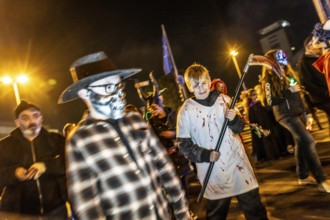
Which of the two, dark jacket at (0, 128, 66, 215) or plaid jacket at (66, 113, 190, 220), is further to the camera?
dark jacket at (0, 128, 66, 215)

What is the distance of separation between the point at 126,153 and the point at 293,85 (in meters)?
3.75

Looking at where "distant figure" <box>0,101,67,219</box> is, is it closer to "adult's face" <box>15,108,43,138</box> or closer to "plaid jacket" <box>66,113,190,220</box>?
"adult's face" <box>15,108,43,138</box>

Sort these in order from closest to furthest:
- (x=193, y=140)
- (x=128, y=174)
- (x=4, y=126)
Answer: (x=128, y=174), (x=193, y=140), (x=4, y=126)

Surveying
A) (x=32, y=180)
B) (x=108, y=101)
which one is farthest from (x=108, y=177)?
(x=32, y=180)

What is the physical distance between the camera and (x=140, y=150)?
8.39 ft

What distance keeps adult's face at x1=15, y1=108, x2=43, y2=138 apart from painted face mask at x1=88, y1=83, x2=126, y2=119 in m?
1.83

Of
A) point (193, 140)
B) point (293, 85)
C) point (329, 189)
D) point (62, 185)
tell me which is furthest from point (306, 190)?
point (62, 185)

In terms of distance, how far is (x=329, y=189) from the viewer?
5.05 m

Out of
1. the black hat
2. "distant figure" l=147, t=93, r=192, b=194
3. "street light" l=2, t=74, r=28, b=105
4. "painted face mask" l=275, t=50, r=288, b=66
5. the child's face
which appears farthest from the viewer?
"street light" l=2, t=74, r=28, b=105

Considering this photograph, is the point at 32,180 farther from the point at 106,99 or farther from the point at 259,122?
the point at 259,122

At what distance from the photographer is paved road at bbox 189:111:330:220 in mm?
4656

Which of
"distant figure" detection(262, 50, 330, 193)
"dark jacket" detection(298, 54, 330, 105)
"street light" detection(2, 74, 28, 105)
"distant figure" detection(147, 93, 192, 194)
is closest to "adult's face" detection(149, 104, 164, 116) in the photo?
A: "distant figure" detection(147, 93, 192, 194)

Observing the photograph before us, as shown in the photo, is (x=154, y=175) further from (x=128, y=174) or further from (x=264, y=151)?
(x=264, y=151)

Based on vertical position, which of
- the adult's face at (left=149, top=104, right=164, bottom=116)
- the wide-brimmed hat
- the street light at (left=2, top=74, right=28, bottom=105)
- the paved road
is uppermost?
the street light at (left=2, top=74, right=28, bottom=105)
